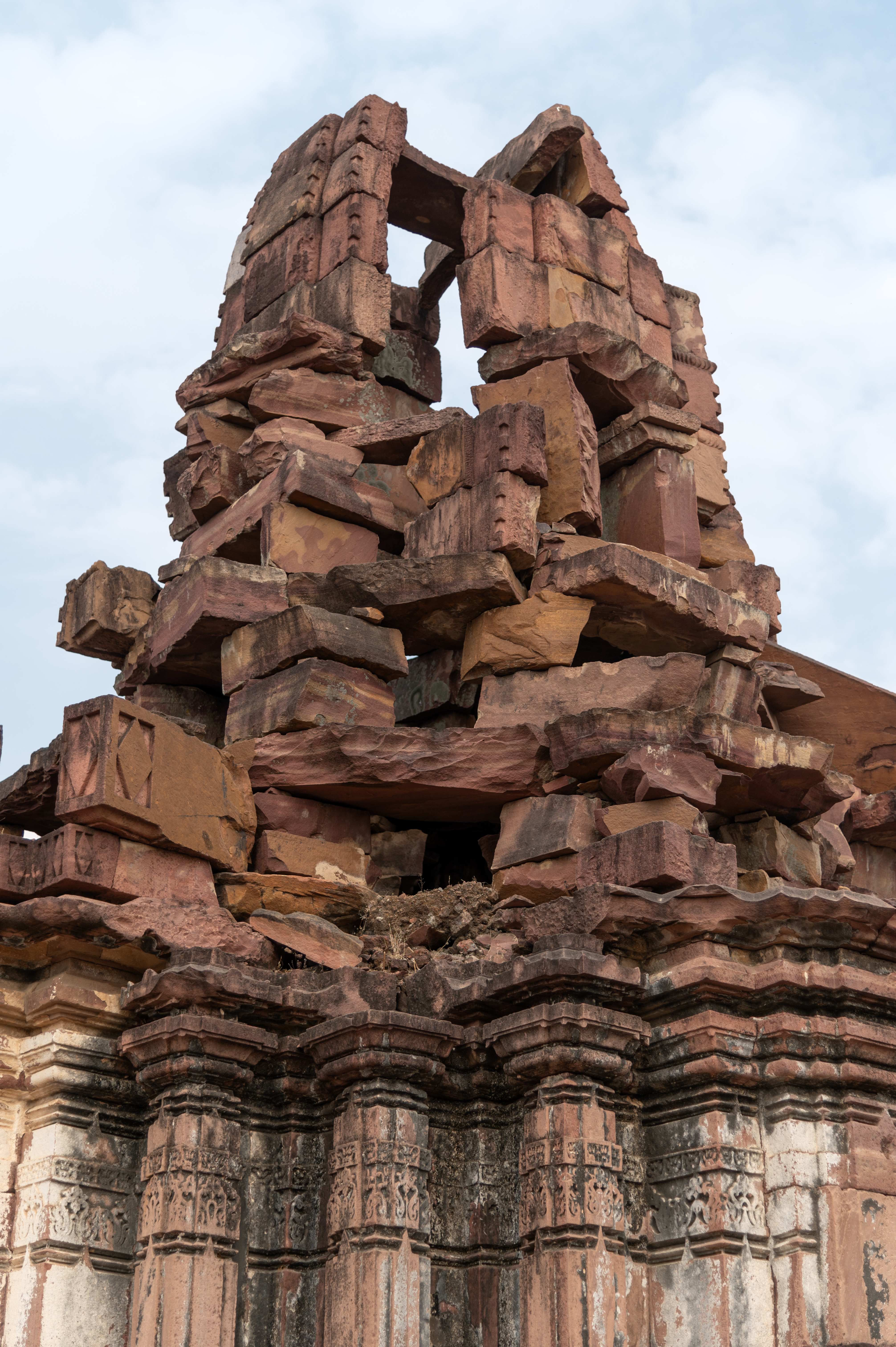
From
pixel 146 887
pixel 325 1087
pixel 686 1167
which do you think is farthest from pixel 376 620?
pixel 686 1167

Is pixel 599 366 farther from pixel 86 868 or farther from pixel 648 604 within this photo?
pixel 86 868

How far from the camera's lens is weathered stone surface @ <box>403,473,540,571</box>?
34.8 ft

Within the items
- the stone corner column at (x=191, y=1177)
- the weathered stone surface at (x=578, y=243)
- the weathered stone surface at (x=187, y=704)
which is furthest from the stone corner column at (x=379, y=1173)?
the weathered stone surface at (x=578, y=243)

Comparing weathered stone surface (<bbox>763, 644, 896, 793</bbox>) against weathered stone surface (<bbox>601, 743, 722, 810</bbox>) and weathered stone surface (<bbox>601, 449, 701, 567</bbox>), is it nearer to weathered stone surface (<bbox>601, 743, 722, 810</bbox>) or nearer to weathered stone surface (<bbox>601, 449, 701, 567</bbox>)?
weathered stone surface (<bbox>601, 449, 701, 567</bbox>)

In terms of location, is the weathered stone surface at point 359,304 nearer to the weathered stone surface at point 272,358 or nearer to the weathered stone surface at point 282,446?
the weathered stone surface at point 272,358

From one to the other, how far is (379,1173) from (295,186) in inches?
Result: 383

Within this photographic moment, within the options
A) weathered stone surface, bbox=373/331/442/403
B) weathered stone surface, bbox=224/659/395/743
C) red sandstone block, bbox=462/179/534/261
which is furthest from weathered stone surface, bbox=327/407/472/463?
weathered stone surface, bbox=224/659/395/743

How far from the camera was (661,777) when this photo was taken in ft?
30.1

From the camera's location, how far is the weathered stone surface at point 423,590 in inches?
408

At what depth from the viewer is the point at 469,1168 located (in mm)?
8109

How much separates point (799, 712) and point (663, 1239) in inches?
213

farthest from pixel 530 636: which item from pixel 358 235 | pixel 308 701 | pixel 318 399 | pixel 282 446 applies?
pixel 358 235

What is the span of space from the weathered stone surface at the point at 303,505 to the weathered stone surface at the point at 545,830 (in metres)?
2.85

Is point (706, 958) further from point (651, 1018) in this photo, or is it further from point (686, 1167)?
point (686, 1167)
